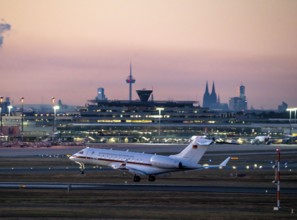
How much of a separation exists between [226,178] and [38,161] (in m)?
40.0

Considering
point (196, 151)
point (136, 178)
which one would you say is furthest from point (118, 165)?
point (196, 151)

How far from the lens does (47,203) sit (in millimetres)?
54438

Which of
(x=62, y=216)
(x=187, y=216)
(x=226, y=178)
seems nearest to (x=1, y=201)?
(x=62, y=216)

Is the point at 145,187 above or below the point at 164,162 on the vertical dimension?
below

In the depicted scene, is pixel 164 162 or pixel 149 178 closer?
pixel 164 162

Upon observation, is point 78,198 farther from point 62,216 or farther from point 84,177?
point 84,177

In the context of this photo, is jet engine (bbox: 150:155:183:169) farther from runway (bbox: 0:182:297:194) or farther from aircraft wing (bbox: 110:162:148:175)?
runway (bbox: 0:182:297:194)

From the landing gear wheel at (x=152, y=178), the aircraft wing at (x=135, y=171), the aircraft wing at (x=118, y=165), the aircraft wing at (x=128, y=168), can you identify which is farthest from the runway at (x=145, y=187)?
the aircraft wing at (x=118, y=165)

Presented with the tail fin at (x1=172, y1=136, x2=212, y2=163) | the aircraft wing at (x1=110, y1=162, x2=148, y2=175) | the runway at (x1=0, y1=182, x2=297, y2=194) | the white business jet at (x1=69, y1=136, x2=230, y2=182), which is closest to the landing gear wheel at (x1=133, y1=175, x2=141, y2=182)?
the white business jet at (x1=69, y1=136, x2=230, y2=182)

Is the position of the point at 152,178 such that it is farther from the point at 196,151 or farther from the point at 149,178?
the point at 196,151

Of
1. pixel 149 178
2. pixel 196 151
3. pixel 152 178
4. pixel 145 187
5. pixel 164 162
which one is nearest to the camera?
pixel 145 187

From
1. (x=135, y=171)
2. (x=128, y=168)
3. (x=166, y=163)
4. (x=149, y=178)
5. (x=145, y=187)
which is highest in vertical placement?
(x=166, y=163)

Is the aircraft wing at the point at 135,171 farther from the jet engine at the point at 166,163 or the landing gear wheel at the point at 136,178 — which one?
the jet engine at the point at 166,163

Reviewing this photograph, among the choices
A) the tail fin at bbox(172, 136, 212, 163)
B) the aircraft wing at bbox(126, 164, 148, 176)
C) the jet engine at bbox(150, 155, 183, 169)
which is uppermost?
the tail fin at bbox(172, 136, 212, 163)
